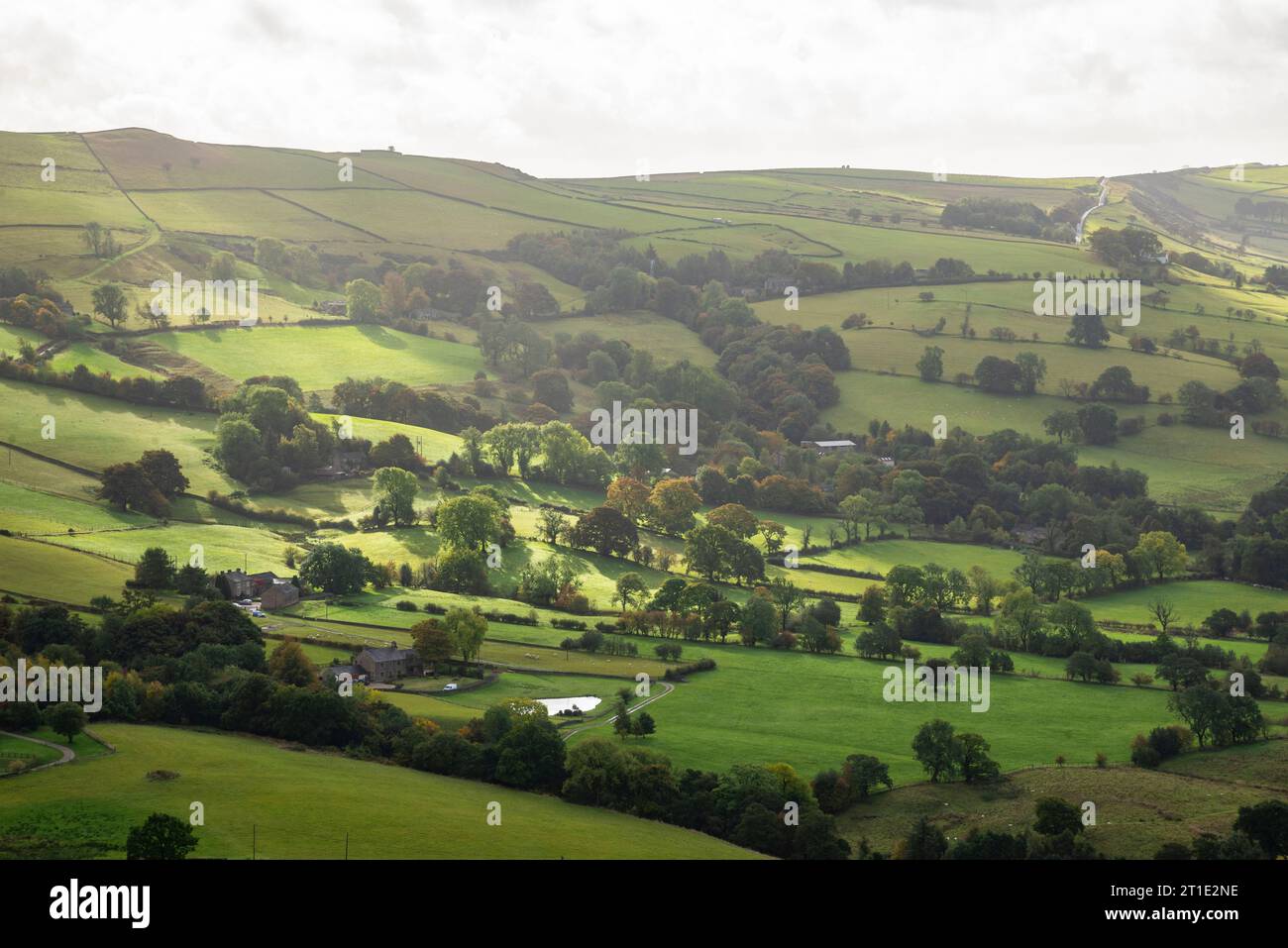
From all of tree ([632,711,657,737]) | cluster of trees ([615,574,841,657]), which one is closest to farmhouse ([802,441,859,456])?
cluster of trees ([615,574,841,657])

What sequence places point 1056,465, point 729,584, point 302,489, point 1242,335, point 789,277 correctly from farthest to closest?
point 789,277, point 1242,335, point 1056,465, point 302,489, point 729,584

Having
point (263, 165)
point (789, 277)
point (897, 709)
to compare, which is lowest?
point (897, 709)

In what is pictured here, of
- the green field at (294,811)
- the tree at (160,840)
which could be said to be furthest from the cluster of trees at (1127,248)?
the tree at (160,840)

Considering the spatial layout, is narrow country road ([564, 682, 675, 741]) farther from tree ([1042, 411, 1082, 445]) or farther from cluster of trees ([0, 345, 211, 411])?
tree ([1042, 411, 1082, 445])
